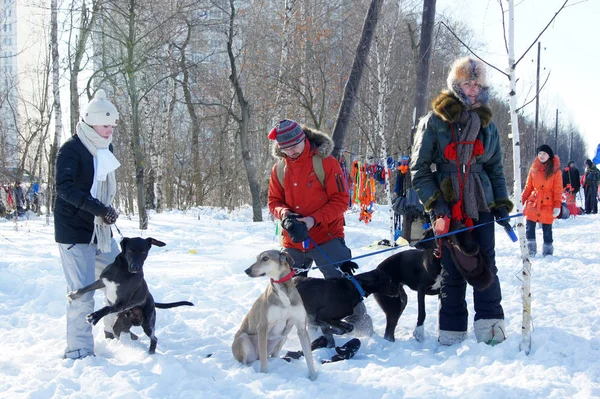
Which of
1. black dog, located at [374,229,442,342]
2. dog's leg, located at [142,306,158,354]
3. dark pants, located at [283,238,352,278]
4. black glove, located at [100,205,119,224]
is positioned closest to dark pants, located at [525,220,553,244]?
black dog, located at [374,229,442,342]

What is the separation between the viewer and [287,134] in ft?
14.2

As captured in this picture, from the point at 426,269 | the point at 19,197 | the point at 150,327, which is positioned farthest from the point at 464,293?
the point at 19,197

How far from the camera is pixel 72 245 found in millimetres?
4164

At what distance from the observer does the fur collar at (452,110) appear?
3.97 metres

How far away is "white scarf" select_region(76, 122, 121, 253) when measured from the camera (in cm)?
418

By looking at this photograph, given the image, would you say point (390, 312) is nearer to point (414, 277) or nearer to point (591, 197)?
point (414, 277)

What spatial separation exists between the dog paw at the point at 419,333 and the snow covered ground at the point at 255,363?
79 mm

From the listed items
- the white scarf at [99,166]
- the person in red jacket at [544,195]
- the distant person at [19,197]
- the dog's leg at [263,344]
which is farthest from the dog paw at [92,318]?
the distant person at [19,197]

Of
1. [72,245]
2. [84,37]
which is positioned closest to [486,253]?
[72,245]

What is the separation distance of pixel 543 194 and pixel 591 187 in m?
13.0

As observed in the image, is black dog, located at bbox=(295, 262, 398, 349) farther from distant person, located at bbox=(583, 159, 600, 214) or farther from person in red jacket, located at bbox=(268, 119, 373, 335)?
distant person, located at bbox=(583, 159, 600, 214)

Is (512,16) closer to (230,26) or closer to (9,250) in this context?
(9,250)

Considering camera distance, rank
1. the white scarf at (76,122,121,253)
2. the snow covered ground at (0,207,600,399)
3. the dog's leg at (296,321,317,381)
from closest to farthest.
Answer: the snow covered ground at (0,207,600,399), the dog's leg at (296,321,317,381), the white scarf at (76,122,121,253)

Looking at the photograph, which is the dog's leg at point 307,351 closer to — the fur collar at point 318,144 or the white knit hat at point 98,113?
the fur collar at point 318,144
